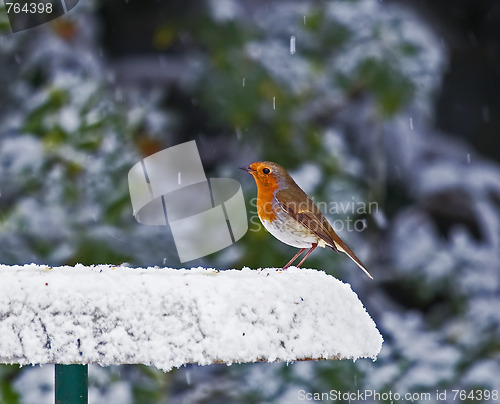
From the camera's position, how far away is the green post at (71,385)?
1244 mm

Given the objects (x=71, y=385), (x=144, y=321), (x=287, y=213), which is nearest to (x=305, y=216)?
(x=287, y=213)

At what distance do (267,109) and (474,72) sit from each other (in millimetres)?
1684

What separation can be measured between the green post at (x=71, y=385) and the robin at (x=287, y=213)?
0.87m

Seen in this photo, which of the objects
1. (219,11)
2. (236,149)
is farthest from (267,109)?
(219,11)

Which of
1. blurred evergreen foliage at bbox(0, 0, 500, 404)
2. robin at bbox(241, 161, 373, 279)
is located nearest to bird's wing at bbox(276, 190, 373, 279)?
robin at bbox(241, 161, 373, 279)

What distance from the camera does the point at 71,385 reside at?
1245 mm

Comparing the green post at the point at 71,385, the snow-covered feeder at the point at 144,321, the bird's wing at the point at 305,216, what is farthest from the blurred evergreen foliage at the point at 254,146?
the snow-covered feeder at the point at 144,321

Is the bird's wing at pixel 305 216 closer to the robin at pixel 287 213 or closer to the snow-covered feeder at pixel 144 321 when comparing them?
the robin at pixel 287 213

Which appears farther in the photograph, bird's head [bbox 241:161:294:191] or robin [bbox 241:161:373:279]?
bird's head [bbox 241:161:294:191]

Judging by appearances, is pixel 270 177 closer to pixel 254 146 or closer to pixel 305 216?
pixel 305 216

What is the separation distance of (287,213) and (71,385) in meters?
0.98

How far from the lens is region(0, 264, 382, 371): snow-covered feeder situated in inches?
38.5

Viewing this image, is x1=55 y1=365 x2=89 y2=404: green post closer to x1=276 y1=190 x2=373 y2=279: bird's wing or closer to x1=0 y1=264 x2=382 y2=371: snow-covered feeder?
x1=0 y1=264 x2=382 y2=371: snow-covered feeder

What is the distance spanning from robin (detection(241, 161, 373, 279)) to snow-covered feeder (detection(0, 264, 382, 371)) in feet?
3.24
